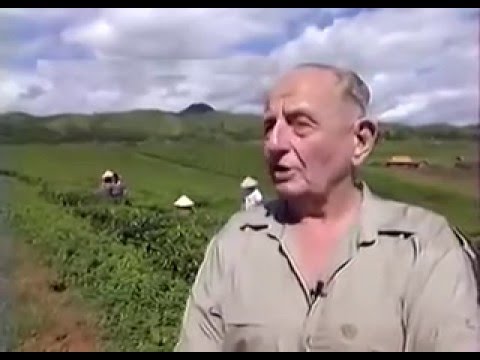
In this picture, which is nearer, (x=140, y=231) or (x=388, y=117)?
(x=388, y=117)

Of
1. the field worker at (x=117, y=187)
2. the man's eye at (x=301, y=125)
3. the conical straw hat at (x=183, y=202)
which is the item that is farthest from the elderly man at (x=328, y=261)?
the field worker at (x=117, y=187)

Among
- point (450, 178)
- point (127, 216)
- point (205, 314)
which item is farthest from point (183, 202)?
point (450, 178)

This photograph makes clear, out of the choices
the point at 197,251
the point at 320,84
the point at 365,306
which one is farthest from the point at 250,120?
the point at 365,306

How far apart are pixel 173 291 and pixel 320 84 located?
18.8 inches

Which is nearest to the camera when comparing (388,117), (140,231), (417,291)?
(417,291)

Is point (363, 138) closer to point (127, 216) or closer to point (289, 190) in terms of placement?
point (289, 190)

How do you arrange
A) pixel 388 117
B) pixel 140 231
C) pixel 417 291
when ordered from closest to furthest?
pixel 417 291 < pixel 388 117 < pixel 140 231

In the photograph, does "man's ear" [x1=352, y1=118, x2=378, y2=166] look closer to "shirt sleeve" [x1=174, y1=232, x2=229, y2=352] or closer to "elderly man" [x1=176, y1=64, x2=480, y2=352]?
"elderly man" [x1=176, y1=64, x2=480, y2=352]

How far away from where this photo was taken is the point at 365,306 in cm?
145

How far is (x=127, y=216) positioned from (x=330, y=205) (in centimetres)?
40

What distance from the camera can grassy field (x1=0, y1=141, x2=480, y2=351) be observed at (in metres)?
1.60
